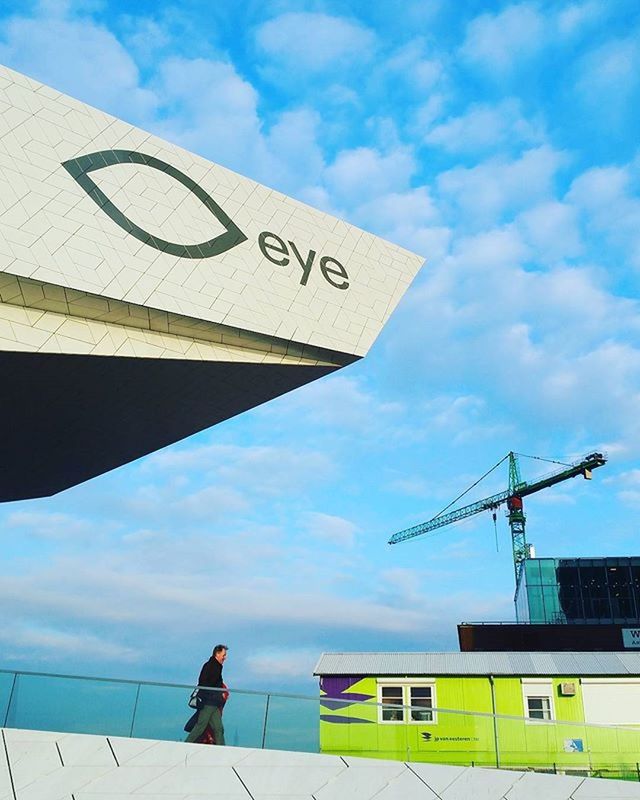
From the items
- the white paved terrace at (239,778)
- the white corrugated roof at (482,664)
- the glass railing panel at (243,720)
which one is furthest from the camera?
the white corrugated roof at (482,664)

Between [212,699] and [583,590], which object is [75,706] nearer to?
[212,699]

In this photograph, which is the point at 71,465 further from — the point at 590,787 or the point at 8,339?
the point at 590,787

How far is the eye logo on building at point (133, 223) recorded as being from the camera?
18.0m

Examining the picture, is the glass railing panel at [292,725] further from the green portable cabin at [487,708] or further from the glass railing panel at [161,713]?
the glass railing panel at [161,713]

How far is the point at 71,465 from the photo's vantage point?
25.2 m

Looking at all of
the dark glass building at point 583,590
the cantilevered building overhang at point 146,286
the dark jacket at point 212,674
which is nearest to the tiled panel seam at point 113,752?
the dark jacket at point 212,674

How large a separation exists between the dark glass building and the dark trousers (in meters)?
46.1

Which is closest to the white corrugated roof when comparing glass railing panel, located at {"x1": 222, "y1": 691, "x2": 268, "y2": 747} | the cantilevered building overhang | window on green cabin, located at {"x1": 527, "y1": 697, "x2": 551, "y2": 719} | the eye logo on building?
window on green cabin, located at {"x1": 527, "y1": 697, "x2": 551, "y2": 719}

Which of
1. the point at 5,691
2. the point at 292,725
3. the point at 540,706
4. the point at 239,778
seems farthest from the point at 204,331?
the point at 540,706

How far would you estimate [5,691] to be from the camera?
11812 millimetres

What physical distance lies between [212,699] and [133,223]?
465 inches

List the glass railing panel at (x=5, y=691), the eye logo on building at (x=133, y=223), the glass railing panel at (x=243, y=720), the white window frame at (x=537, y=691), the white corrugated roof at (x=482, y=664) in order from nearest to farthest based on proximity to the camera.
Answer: the glass railing panel at (x=243, y=720) → the glass railing panel at (x=5, y=691) → the white window frame at (x=537, y=691) → the white corrugated roof at (x=482, y=664) → the eye logo on building at (x=133, y=223)

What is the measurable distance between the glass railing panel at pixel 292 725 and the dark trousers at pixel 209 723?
0.69 meters

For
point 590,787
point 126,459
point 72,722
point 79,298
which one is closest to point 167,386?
point 79,298
